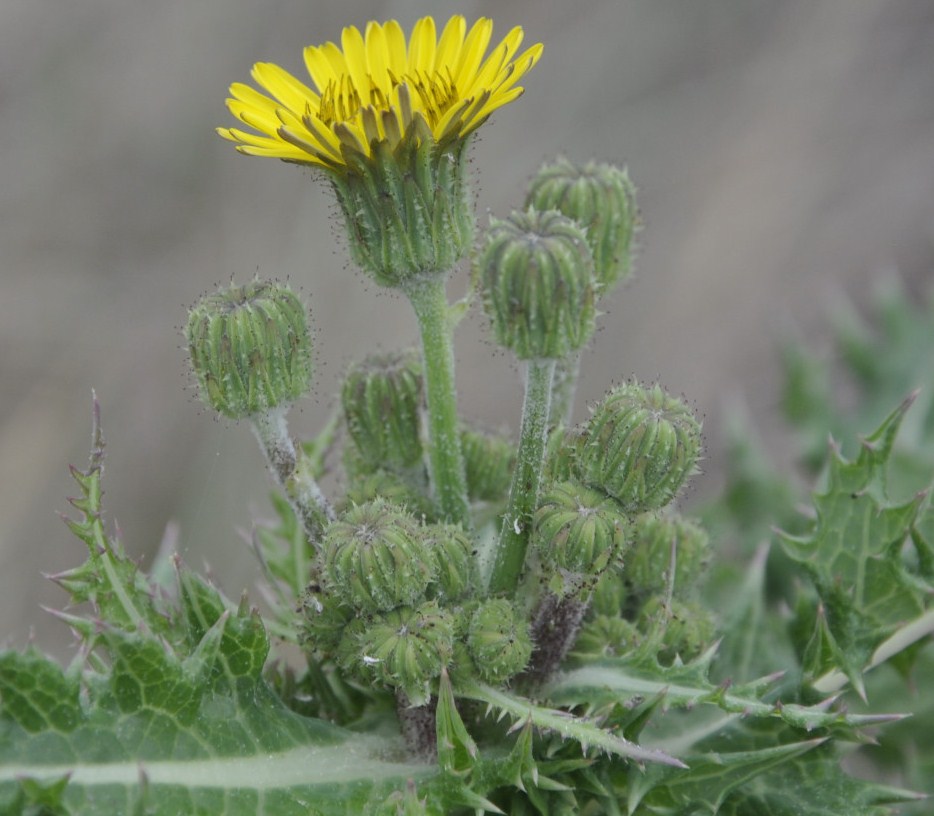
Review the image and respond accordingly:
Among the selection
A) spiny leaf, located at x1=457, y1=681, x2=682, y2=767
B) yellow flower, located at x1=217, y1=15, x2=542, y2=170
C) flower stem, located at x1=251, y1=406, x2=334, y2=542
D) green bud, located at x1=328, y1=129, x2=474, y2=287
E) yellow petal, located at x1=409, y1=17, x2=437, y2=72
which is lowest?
spiny leaf, located at x1=457, y1=681, x2=682, y2=767

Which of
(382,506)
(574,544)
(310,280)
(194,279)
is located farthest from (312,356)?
(194,279)

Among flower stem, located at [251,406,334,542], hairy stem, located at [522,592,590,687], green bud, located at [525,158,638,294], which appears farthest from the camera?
green bud, located at [525,158,638,294]

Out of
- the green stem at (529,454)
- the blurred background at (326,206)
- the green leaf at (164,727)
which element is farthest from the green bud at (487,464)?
the blurred background at (326,206)

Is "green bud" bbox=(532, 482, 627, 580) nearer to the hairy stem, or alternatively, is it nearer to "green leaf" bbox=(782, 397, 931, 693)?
the hairy stem

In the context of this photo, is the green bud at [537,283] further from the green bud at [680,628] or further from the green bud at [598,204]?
the green bud at [680,628]

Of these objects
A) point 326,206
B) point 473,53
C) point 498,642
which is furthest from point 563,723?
point 326,206

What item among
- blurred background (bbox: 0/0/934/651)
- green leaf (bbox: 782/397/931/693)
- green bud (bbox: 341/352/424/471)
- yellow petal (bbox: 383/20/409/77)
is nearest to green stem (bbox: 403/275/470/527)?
green bud (bbox: 341/352/424/471)
